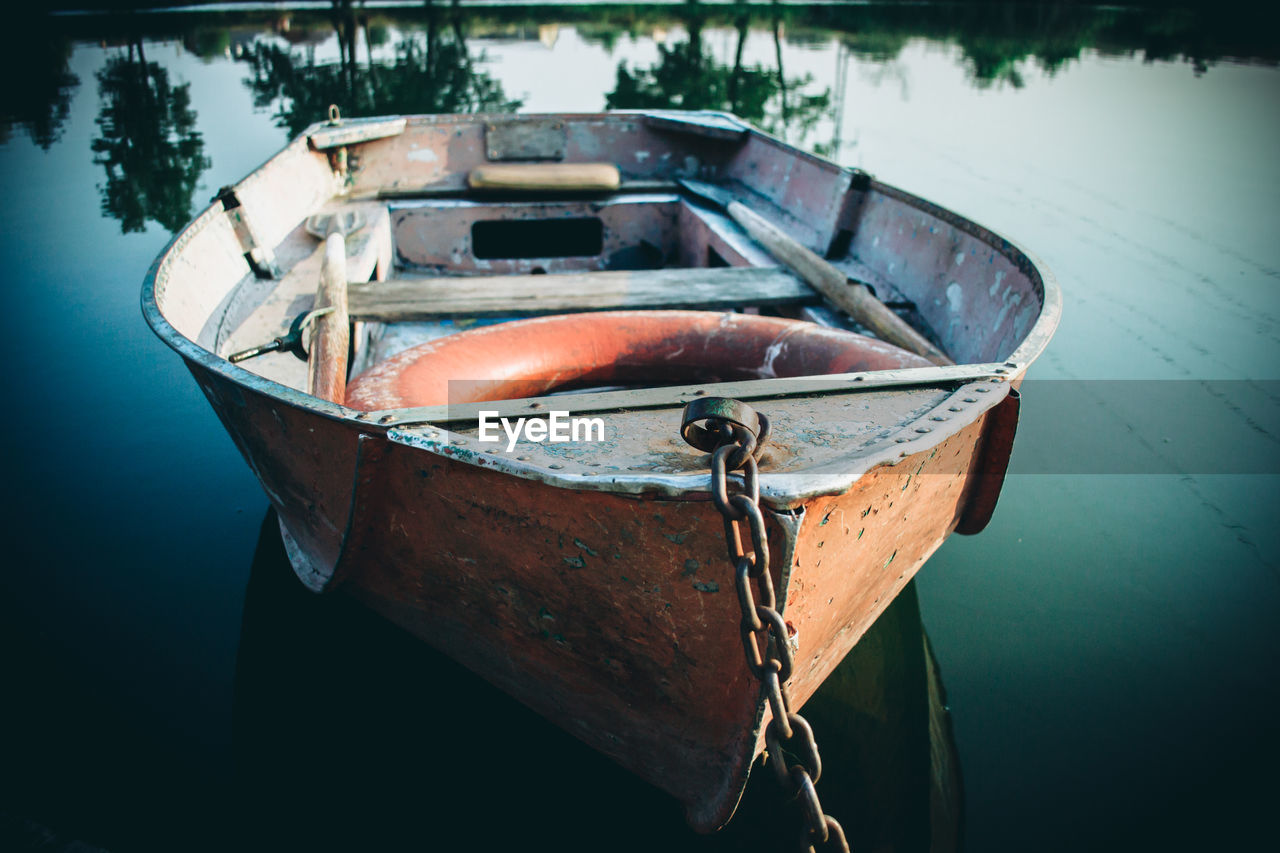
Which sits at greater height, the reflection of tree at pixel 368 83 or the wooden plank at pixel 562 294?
the reflection of tree at pixel 368 83

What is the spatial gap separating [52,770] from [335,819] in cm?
84

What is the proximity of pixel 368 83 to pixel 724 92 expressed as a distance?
21.8 feet

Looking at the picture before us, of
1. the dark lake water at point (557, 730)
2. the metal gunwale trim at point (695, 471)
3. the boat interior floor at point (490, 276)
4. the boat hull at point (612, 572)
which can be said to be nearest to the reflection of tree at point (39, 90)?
the dark lake water at point (557, 730)

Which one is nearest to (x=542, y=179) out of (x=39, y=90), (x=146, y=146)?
(x=146, y=146)

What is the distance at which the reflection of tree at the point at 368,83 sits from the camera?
11.7 metres

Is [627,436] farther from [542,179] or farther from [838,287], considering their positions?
[542,179]

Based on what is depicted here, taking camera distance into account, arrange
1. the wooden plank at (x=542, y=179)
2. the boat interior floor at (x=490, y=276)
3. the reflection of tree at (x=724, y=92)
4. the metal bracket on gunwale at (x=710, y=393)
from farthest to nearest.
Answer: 1. the reflection of tree at (x=724, y=92)
2. the wooden plank at (x=542, y=179)
3. the boat interior floor at (x=490, y=276)
4. the metal bracket on gunwale at (x=710, y=393)

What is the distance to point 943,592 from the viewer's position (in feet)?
9.36

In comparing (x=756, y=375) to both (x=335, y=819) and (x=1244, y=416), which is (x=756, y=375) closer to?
(x=335, y=819)

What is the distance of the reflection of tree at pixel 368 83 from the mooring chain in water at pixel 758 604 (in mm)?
11312

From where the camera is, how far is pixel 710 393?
5.84ft

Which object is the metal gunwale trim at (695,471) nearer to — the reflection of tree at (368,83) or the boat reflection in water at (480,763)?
the boat reflection in water at (480,763)

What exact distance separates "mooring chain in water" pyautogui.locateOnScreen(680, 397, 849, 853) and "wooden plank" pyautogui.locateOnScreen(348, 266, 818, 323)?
6.46 feet

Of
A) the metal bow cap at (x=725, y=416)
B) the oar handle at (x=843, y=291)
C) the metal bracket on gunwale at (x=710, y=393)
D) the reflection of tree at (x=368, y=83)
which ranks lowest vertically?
the oar handle at (x=843, y=291)
